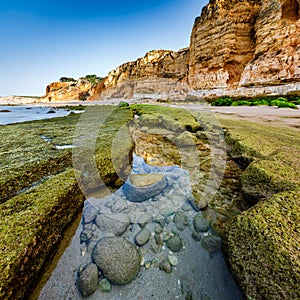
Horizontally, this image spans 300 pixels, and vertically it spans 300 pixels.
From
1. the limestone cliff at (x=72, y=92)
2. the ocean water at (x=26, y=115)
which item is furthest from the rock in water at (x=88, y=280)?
the limestone cliff at (x=72, y=92)

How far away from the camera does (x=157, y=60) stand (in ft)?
137

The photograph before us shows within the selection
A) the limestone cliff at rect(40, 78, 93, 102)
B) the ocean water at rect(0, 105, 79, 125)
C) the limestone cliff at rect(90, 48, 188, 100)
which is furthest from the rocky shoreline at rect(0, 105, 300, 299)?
the limestone cliff at rect(40, 78, 93, 102)

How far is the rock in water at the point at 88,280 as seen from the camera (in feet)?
4.38

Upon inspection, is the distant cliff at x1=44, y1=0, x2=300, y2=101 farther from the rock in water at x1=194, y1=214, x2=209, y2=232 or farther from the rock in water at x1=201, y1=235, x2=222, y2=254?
the rock in water at x1=201, y1=235, x2=222, y2=254

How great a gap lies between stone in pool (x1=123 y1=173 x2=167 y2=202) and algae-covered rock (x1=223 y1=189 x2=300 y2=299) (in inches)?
50.7

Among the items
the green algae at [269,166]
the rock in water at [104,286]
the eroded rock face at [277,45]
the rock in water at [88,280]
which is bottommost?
the rock in water at [104,286]

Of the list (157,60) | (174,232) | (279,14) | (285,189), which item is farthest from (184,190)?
(157,60)

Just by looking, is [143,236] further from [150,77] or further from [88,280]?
[150,77]

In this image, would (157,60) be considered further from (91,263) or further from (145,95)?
(91,263)

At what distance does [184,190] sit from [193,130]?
3.67 metres

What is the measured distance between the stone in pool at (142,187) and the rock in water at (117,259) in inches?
32.1

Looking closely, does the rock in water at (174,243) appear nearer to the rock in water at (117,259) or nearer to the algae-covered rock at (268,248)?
the rock in water at (117,259)

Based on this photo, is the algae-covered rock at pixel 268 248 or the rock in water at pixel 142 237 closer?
the algae-covered rock at pixel 268 248

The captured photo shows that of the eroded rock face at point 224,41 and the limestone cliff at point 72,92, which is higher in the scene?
the eroded rock face at point 224,41
